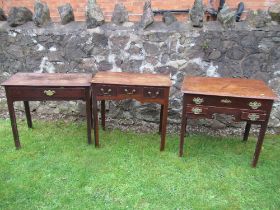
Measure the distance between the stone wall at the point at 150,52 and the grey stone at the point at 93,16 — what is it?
0.07 meters

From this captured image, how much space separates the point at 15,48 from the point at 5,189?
1.99 m

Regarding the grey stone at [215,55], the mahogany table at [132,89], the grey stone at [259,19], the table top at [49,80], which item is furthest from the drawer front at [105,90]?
the grey stone at [259,19]

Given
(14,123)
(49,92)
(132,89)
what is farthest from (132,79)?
(14,123)

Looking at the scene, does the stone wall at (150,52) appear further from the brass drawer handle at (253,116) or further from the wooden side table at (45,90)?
the brass drawer handle at (253,116)

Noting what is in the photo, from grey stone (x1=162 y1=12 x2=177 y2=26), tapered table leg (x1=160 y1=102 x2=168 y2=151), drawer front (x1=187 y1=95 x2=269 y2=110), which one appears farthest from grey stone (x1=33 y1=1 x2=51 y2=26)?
drawer front (x1=187 y1=95 x2=269 y2=110)

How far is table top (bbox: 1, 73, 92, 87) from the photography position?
3.22 metres

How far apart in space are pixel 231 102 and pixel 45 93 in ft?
6.18

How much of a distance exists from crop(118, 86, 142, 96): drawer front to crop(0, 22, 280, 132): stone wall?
84 cm

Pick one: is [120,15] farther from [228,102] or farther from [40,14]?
[228,102]

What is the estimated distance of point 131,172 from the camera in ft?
10.5

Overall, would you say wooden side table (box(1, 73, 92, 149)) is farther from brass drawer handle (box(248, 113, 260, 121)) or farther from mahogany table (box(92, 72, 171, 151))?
brass drawer handle (box(248, 113, 260, 121))

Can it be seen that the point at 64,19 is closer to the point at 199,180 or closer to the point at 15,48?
the point at 15,48

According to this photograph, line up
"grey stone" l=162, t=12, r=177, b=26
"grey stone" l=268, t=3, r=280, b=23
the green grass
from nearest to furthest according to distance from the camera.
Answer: the green grass, "grey stone" l=268, t=3, r=280, b=23, "grey stone" l=162, t=12, r=177, b=26

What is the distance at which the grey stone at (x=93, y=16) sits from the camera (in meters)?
3.87
